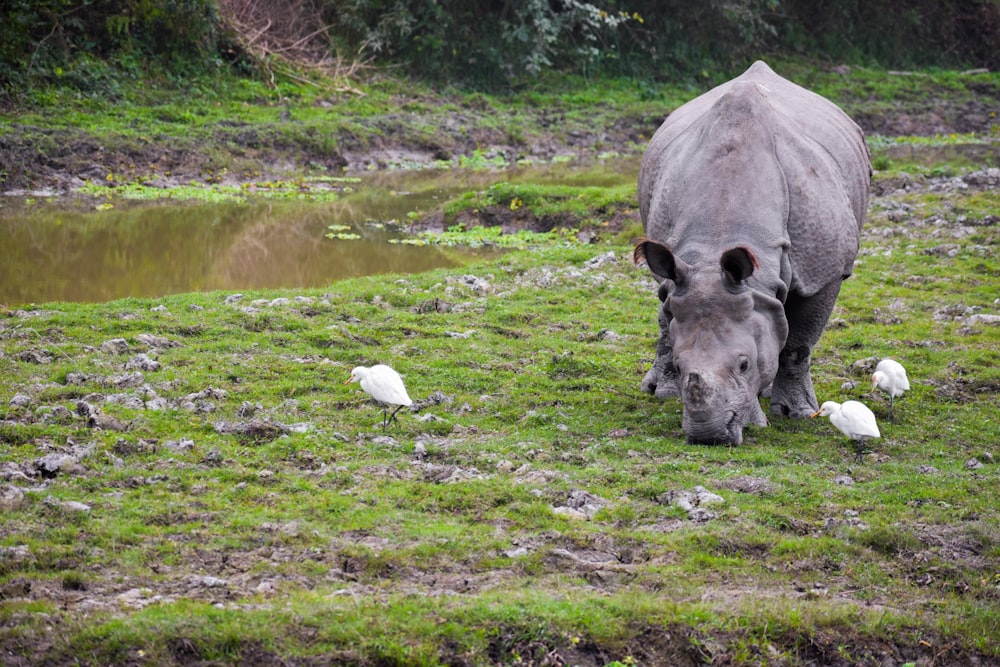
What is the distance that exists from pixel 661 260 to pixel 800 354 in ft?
5.70

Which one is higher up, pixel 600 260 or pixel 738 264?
pixel 738 264

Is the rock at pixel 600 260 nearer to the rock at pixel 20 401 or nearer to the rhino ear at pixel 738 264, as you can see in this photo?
the rhino ear at pixel 738 264

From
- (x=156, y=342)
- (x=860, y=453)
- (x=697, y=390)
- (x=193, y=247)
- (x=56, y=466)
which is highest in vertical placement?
(x=697, y=390)

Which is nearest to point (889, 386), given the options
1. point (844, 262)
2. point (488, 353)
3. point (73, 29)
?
point (844, 262)

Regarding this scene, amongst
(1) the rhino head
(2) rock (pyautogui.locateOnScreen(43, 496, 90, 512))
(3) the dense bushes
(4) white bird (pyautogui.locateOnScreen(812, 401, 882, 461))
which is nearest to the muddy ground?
(3) the dense bushes

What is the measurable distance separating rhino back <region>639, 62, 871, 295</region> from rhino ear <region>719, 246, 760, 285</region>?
34 centimetres

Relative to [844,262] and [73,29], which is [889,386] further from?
[73,29]

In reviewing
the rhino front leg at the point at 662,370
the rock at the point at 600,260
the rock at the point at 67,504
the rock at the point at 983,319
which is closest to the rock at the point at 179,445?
the rock at the point at 67,504

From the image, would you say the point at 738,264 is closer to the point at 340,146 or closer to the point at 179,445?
the point at 179,445

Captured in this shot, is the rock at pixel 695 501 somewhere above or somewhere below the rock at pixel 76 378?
above

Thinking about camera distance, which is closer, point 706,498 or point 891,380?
point 706,498

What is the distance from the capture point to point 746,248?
6.78 m

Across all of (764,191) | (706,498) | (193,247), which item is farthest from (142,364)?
(193,247)

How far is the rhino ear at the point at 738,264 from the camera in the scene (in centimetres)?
678
